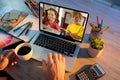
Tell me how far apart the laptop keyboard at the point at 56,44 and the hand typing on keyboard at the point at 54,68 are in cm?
13

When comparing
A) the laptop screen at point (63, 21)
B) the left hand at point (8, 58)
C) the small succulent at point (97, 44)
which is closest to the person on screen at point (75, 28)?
the laptop screen at point (63, 21)

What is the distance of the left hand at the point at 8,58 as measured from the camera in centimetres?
98

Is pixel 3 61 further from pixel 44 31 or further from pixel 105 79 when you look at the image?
pixel 105 79

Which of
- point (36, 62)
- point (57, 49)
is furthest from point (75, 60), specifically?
point (36, 62)

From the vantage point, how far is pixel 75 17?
3.40 ft

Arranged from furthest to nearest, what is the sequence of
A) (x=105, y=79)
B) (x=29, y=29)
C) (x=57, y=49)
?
(x=29, y=29)
(x=57, y=49)
(x=105, y=79)

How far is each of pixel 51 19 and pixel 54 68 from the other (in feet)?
1.15

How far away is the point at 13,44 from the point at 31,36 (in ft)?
0.44

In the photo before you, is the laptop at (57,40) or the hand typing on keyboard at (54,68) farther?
the laptop at (57,40)

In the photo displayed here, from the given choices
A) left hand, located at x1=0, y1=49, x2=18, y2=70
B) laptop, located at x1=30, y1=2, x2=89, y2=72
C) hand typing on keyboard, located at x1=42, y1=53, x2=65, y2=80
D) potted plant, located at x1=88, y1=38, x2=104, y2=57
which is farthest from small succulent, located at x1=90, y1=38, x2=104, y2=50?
left hand, located at x1=0, y1=49, x2=18, y2=70

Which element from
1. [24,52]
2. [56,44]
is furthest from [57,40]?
[24,52]

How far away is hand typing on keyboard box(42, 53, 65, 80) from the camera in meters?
0.90

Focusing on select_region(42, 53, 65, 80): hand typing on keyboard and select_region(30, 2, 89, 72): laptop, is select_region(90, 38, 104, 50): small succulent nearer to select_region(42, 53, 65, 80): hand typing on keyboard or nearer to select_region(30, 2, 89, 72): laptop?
select_region(30, 2, 89, 72): laptop

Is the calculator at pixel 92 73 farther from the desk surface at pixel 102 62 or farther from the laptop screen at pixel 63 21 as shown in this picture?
the laptop screen at pixel 63 21
